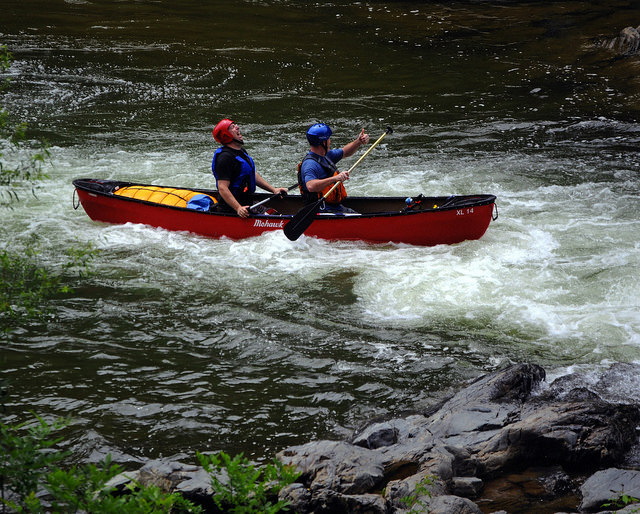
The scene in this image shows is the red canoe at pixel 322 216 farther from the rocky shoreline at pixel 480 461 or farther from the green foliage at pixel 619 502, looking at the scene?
the green foliage at pixel 619 502

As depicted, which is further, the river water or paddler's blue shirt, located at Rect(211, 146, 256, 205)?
paddler's blue shirt, located at Rect(211, 146, 256, 205)

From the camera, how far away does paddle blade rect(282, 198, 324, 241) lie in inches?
320

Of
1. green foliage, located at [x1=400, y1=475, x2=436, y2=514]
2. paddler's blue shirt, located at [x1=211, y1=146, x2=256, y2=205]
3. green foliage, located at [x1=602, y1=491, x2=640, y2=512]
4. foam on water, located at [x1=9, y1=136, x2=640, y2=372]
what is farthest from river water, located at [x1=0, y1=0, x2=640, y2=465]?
green foliage, located at [x1=602, y1=491, x2=640, y2=512]

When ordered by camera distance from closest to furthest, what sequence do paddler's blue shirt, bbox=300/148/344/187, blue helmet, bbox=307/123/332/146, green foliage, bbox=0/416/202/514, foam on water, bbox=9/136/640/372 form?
green foliage, bbox=0/416/202/514 < foam on water, bbox=9/136/640/372 < blue helmet, bbox=307/123/332/146 < paddler's blue shirt, bbox=300/148/344/187

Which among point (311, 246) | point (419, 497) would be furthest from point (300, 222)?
point (419, 497)

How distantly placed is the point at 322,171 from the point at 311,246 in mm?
938

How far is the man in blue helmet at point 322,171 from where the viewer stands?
26.5 feet

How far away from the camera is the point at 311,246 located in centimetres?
852

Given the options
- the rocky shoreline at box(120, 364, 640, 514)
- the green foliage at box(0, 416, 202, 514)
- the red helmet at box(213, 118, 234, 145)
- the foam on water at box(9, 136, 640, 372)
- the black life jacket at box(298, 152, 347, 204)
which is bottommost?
the rocky shoreline at box(120, 364, 640, 514)

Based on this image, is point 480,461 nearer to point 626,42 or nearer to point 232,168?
point 232,168

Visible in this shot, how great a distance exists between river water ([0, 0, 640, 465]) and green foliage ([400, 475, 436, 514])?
1.27 metres

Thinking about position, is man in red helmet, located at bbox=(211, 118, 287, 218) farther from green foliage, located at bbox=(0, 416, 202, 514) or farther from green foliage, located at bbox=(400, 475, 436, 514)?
green foliage, located at bbox=(0, 416, 202, 514)

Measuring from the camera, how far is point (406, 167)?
37.2ft

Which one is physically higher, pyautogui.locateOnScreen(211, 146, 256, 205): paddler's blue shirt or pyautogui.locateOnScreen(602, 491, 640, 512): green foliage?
pyautogui.locateOnScreen(211, 146, 256, 205): paddler's blue shirt
